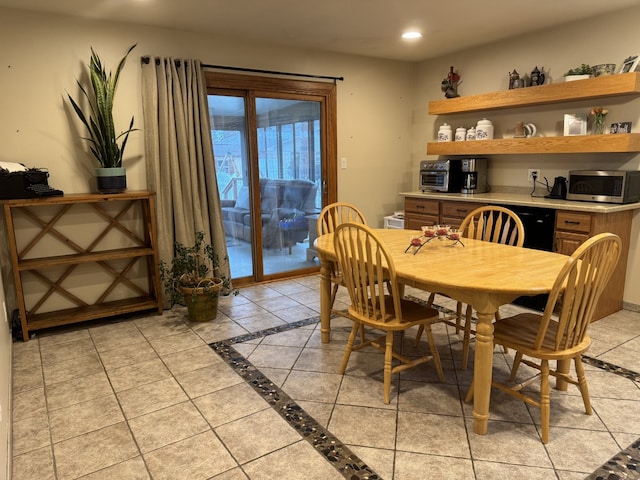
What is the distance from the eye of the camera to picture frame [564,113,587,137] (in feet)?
12.1

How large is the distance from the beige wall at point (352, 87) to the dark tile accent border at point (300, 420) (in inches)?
72.1

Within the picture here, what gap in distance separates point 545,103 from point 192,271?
3380mm

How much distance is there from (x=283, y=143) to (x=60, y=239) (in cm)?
223

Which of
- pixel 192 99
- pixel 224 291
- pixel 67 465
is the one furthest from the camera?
pixel 224 291

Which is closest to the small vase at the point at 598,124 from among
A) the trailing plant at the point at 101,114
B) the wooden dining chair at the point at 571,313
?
the wooden dining chair at the point at 571,313

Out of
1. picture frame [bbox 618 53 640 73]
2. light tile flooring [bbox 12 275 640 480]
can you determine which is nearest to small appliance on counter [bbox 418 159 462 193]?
picture frame [bbox 618 53 640 73]

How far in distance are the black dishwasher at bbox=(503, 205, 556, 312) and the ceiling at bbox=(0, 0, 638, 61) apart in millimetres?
1552

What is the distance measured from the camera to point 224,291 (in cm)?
426

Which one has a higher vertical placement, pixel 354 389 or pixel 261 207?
pixel 261 207

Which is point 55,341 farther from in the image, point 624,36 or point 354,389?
point 624,36

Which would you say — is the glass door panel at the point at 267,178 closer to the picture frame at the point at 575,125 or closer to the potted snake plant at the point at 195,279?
the potted snake plant at the point at 195,279

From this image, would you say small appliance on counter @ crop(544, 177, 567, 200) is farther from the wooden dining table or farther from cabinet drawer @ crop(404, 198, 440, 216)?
the wooden dining table

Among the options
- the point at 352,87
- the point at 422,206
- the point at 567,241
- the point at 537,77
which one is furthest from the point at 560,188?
the point at 352,87

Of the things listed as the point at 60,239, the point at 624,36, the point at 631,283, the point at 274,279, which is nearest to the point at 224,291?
the point at 274,279
